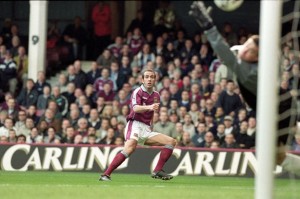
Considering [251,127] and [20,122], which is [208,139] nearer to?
[251,127]

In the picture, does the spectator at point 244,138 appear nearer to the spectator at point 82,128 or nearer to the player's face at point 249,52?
the spectator at point 82,128

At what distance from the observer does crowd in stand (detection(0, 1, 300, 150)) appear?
2050cm

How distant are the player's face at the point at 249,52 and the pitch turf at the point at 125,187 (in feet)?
6.03

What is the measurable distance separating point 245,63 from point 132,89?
35.7 feet

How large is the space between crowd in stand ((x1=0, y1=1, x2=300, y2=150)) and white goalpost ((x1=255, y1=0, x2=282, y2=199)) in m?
9.89

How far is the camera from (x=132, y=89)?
22.5 m

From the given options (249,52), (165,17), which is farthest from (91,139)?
(249,52)

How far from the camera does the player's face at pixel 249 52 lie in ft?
37.4

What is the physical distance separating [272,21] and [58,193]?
Result: 458 centimetres

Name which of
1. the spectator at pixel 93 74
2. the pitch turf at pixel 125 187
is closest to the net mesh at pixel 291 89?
the pitch turf at pixel 125 187

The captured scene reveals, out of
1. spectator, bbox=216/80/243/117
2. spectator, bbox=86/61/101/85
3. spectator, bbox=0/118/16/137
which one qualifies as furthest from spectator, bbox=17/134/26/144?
spectator, bbox=216/80/243/117

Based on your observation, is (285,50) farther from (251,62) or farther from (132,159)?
(251,62)

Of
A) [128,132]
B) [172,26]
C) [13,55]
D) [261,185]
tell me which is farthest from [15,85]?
[261,185]

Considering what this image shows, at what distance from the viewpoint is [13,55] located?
24297 mm
